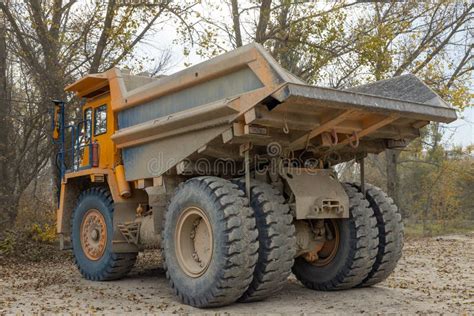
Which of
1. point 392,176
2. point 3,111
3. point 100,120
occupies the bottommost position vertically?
point 392,176

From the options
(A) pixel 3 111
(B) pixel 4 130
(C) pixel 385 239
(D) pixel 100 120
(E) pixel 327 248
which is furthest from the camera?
(A) pixel 3 111

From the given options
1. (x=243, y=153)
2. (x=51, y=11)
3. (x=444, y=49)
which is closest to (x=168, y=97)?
(x=243, y=153)

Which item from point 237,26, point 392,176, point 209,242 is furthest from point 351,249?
point 392,176

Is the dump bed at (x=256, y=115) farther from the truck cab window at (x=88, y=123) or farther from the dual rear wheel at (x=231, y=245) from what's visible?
the truck cab window at (x=88, y=123)

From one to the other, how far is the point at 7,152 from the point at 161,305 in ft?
34.4

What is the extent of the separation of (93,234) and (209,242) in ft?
10.1

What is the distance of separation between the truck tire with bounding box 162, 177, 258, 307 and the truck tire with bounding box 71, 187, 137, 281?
6.09ft

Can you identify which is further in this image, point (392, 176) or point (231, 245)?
point (392, 176)

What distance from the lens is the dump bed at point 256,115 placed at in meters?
5.91

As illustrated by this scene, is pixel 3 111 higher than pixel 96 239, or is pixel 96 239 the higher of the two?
pixel 3 111

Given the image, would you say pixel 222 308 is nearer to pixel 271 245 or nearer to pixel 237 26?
pixel 271 245

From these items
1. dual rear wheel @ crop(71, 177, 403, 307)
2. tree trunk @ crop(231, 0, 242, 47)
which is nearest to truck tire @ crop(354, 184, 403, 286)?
dual rear wheel @ crop(71, 177, 403, 307)

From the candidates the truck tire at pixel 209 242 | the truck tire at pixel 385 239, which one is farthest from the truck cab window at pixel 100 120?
the truck tire at pixel 385 239

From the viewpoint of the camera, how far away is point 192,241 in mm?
6848
